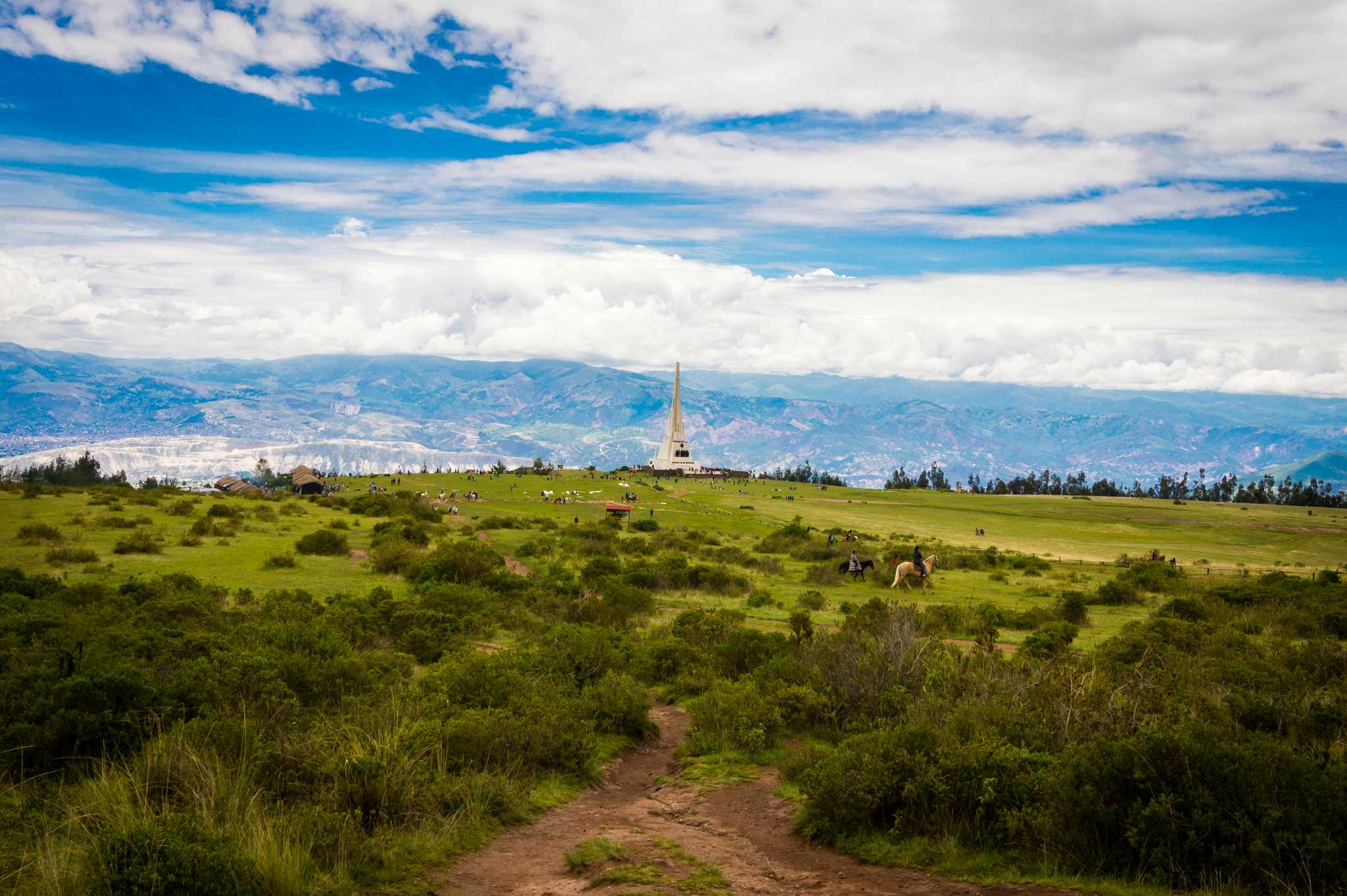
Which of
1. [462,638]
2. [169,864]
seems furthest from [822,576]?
[169,864]

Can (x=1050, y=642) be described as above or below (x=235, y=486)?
above

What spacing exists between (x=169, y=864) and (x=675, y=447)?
119 m

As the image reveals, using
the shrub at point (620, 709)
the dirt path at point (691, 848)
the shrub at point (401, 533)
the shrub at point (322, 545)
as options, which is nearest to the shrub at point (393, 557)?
the shrub at point (401, 533)

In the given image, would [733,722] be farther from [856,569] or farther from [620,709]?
[856,569]

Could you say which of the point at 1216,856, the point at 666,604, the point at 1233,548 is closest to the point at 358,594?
the point at 666,604

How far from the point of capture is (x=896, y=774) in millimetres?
8453

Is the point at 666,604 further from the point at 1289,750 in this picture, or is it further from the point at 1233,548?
the point at 1233,548

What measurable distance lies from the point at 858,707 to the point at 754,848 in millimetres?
4180

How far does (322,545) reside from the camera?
2750 centimetres

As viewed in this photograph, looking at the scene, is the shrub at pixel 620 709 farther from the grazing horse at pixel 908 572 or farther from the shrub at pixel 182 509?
the shrub at pixel 182 509

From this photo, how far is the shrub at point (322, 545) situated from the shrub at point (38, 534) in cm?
646

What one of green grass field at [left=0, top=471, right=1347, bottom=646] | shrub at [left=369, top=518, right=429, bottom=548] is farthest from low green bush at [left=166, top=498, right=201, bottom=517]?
shrub at [left=369, top=518, right=429, bottom=548]

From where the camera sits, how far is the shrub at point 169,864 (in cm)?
588

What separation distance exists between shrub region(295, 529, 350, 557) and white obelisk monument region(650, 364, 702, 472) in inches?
3561
